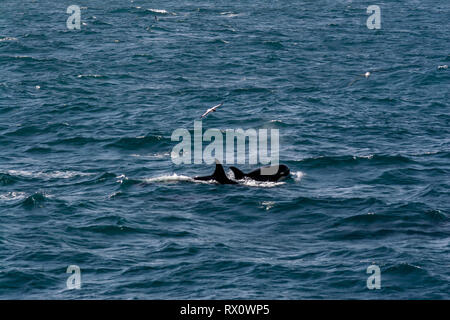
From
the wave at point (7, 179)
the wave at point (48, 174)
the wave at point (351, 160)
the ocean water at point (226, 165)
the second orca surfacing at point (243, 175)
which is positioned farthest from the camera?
the wave at point (351, 160)

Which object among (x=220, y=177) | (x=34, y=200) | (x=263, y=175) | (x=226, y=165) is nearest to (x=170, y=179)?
(x=220, y=177)

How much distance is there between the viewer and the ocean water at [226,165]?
3444cm

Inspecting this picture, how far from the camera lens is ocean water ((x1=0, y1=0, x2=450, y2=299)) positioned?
113 feet

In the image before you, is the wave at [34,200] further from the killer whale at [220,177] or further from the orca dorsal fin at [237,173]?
the orca dorsal fin at [237,173]

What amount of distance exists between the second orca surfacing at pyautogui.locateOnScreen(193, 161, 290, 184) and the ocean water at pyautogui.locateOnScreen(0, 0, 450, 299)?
52 centimetres

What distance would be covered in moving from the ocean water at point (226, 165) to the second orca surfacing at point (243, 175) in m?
0.52

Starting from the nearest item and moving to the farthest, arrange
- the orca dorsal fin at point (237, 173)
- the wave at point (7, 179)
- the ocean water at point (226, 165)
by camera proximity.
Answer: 1. the ocean water at point (226, 165)
2. the orca dorsal fin at point (237, 173)
3. the wave at point (7, 179)

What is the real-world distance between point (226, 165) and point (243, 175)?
309 cm


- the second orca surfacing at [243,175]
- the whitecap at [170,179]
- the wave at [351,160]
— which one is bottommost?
the whitecap at [170,179]

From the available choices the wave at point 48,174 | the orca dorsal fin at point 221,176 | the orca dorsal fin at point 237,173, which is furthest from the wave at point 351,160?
the wave at point 48,174

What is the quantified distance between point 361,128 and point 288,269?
23.9m

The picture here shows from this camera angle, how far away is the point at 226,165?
4919 cm

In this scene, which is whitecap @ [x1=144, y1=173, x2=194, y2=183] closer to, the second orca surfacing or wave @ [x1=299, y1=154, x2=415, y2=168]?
the second orca surfacing
